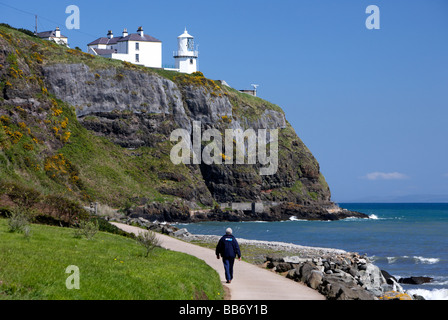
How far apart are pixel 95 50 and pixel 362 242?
258 ft

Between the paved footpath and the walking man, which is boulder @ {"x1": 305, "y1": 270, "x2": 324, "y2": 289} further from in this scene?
the walking man

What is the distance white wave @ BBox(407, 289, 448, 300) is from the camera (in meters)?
27.3

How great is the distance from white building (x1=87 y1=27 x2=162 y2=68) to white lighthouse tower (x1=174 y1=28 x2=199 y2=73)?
4.34 metres

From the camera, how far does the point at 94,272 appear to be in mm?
14805

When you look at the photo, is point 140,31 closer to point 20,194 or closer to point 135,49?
point 135,49

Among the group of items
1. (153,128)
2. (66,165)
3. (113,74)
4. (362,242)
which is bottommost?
(362,242)

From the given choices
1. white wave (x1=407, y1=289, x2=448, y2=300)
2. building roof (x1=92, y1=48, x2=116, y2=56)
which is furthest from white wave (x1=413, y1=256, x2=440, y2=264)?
A: building roof (x1=92, y1=48, x2=116, y2=56)

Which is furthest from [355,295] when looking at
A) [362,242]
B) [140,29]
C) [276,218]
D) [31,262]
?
[140,29]

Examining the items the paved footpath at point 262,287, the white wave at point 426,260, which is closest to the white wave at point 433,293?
the paved footpath at point 262,287

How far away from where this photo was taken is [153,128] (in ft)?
334

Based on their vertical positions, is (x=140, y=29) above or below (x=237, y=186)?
above

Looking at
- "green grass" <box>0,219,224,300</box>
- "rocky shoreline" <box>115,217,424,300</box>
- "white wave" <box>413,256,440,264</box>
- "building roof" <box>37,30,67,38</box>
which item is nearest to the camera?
"green grass" <box>0,219,224,300</box>
